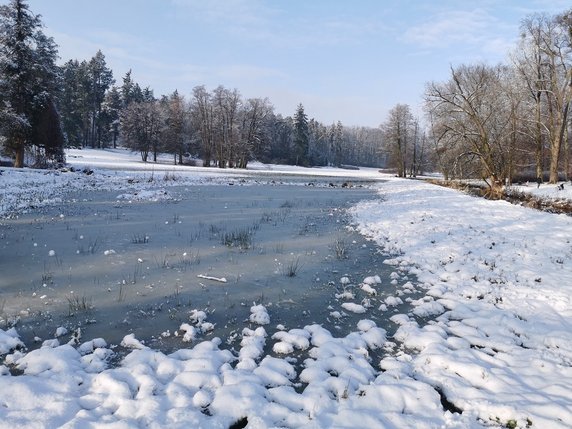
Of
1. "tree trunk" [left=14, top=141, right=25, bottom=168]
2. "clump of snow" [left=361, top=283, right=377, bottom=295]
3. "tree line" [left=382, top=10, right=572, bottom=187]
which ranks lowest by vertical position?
"clump of snow" [left=361, top=283, right=377, bottom=295]

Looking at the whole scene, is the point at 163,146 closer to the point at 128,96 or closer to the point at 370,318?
the point at 128,96

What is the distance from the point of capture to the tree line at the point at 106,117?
28.8 meters

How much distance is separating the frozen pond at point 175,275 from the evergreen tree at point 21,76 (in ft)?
62.8

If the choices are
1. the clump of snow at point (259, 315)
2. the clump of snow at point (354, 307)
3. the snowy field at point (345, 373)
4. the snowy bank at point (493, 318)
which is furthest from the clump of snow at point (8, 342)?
the clump of snow at point (354, 307)

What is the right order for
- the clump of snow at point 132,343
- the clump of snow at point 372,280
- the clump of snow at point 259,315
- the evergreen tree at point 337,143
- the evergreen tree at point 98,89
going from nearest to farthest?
the clump of snow at point 132,343 < the clump of snow at point 259,315 < the clump of snow at point 372,280 < the evergreen tree at point 98,89 < the evergreen tree at point 337,143

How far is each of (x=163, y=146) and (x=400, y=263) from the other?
60.4m

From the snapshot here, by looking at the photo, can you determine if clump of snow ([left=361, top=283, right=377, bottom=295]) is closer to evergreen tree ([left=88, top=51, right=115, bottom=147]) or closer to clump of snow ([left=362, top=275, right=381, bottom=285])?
clump of snow ([left=362, top=275, right=381, bottom=285])

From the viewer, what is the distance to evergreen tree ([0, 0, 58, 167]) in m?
28.0

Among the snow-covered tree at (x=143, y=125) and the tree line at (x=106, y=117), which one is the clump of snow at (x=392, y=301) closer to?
the tree line at (x=106, y=117)

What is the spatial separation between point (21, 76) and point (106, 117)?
157ft

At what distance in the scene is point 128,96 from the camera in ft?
264

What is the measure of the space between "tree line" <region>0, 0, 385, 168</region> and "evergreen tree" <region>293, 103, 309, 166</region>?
0.22m

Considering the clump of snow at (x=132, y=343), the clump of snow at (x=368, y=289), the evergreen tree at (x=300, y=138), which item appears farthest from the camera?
the evergreen tree at (x=300, y=138)

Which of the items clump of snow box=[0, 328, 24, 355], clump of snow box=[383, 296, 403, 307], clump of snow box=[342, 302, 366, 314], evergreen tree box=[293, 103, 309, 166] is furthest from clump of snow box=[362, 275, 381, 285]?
evergreen tree box=[293, 103, 309, 166]
